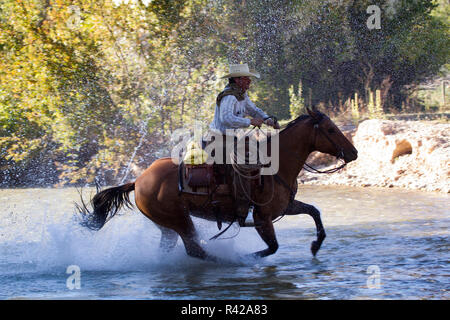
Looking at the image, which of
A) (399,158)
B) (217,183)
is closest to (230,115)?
(217,183)

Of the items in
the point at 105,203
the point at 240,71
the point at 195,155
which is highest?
the point at 240,71

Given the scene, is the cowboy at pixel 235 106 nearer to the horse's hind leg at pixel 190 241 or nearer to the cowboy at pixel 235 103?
the cowboy at pixel 235 103

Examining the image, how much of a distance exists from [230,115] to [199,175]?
865mm

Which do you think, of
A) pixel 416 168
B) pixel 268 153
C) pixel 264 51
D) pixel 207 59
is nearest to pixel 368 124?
pixel 416 168

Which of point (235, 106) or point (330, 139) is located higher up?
point (235, 106)

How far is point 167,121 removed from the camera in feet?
61.4

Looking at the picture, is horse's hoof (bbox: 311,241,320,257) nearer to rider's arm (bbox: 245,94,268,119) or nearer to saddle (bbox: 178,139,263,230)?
saddle (bbox: 178,139,263,230)

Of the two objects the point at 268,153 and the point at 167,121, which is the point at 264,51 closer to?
the point at 167,121

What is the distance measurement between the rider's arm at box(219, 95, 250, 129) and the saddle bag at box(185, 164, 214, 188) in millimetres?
624

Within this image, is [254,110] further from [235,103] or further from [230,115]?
[230,115]

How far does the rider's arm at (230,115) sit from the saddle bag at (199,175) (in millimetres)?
624

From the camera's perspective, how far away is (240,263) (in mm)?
7961

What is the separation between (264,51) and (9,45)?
9722 mm

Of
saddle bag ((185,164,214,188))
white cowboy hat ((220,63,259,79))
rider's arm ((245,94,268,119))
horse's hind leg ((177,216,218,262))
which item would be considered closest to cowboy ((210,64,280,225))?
white cowboy hat ((220,63,259,79))
